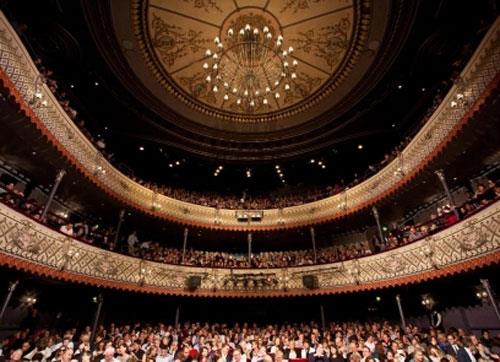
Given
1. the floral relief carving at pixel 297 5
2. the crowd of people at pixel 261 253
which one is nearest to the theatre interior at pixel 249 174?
the floral relief carving at pixel 297 5

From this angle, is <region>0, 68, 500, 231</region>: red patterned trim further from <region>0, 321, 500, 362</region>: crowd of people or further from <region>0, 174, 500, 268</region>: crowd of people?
<region>0, 321, 500, 362</region>: crowd of people

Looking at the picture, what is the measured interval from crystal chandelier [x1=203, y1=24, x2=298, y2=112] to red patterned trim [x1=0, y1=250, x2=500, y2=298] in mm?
7177

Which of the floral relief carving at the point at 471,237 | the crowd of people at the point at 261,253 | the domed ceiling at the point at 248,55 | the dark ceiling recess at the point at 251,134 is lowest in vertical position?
the floral relief carving at the point at 471,237

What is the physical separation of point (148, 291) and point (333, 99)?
10.8 m

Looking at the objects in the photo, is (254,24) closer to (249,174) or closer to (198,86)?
(198,86)

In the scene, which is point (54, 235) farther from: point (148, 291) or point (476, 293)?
point (476, 293)

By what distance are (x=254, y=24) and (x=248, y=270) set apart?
9771 millimetres

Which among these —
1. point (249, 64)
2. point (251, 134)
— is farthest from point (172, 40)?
point (251, 134)

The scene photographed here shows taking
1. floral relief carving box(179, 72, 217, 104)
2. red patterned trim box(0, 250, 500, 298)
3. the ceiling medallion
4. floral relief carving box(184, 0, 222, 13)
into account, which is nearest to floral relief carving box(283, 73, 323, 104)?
the ceiling medallion

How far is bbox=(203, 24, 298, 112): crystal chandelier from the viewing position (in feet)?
35.4

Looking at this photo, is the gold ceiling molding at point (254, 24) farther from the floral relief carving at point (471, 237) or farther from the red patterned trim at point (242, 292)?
the red patterned trim at point (242, 292)

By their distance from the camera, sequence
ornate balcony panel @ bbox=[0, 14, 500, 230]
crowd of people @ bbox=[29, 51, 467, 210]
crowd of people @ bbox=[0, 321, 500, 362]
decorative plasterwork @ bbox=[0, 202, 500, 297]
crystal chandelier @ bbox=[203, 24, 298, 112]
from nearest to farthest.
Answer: crowd of people @ bbox=[0, 321, 500, 362]
ornate balcony panel @ bbox=[0, 14, 500, 230]
decorative plasterwork @ bbox=[0, 202, 500, 297]
crystal chandelier @ bbox=[203, 24, 298, 112]
crowd of people @ bbox=[29, 51, 467, 210]

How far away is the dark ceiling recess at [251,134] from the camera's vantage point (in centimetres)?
912

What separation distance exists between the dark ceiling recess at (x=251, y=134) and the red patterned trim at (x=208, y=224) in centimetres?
161
